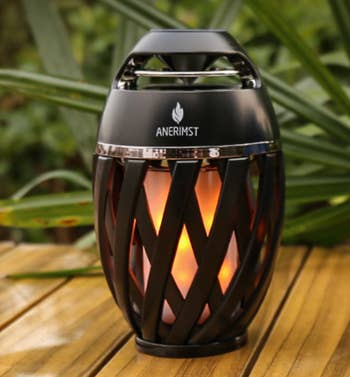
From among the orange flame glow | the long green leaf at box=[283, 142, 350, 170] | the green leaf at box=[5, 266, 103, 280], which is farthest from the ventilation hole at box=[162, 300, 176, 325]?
the long green leaf at box=[283, 142, 350, 170]

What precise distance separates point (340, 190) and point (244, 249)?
583mm

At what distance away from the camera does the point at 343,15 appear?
1.74 m

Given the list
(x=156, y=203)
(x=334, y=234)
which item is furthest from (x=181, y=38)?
(x=334, y=234)

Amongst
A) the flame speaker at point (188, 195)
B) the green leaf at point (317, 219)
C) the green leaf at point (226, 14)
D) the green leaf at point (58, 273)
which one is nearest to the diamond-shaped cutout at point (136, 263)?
the flame speaker at point (188, 195)

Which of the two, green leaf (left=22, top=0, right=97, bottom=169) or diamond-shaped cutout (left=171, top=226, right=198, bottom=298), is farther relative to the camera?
green leaf (left=22, top=0, right=97, bottom=169)

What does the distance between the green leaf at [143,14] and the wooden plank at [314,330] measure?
496mm

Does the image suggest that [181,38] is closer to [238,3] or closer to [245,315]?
[245,315]

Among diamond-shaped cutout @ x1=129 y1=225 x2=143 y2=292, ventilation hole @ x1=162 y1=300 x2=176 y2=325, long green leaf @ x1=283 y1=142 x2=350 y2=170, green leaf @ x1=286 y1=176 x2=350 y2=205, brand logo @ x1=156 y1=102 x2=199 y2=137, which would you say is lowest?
green leaf @ x1=286 y1=176 x2=350 y2=205

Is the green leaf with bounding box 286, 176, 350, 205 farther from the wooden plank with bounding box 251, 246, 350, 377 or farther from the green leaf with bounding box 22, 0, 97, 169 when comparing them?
the green leaf with bounding box 22, 0, 97, 169

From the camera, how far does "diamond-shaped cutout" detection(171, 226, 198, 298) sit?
4.05 ft

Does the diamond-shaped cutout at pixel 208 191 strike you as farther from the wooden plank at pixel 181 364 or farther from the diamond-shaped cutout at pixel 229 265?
the wooden plank at pixel 181 364

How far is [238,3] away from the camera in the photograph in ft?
6.32

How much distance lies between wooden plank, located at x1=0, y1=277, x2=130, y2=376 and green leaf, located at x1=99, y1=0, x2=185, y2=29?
0.49m

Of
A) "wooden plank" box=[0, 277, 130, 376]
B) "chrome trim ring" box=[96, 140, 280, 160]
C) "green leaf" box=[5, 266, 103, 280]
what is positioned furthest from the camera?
"green leaf" box=[5, 266, 103, 280]
